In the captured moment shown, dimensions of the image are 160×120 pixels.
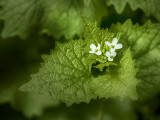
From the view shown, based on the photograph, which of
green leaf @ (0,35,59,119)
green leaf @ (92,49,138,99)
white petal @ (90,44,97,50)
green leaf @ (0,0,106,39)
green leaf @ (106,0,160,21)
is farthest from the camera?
green leaf @ (0,35,59,119)

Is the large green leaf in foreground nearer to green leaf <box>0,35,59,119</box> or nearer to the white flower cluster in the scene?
the white flower cluster

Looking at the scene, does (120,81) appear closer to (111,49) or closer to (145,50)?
(111,49)

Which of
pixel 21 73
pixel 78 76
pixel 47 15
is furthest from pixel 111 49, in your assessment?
pixel 21 73

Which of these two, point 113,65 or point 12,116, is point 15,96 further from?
point 113,65

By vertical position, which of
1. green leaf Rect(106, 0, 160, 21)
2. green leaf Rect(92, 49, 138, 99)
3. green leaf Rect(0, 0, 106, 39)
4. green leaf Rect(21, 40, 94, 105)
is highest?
green leaf Rect(0, 0, 106, 39)

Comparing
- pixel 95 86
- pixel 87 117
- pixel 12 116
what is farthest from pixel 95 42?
pixel 12 116

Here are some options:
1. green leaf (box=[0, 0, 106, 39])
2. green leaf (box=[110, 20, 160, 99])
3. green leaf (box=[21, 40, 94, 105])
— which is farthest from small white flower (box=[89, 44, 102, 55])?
green leaf (box=[0, 0, 106, 39])

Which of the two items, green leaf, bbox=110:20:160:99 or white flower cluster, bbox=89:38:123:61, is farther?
green leaf, bbox=110:20:160:99
